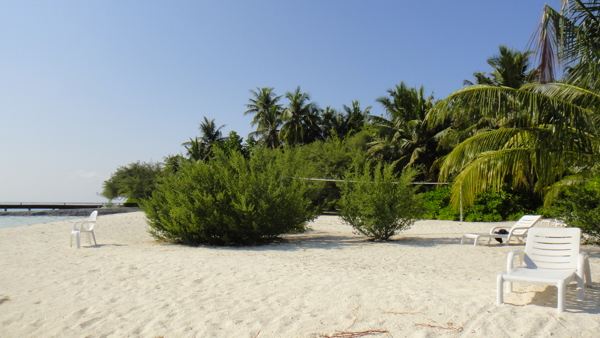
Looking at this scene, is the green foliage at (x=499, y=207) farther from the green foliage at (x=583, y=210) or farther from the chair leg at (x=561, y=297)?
the chair leg at (x=561, y=297)

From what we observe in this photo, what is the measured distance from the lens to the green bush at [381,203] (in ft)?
36.9

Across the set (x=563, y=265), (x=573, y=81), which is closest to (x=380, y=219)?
(x=573, y=81)

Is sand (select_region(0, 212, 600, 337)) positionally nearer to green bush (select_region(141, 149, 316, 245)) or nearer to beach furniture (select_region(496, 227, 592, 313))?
beach furniture (select_region(496, 227, 592, 313))

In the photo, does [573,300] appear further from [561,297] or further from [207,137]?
[207,137]

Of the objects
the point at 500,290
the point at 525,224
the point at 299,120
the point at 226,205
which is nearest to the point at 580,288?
the point at 500,290

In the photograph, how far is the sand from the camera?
4.38 m

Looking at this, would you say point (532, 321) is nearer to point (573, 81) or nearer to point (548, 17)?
point (548, 17)

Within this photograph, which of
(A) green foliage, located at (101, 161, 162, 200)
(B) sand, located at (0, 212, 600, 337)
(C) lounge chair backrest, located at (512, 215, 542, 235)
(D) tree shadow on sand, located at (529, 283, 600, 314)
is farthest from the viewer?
(A) green foliage, located at (101, 161, 162, 200)

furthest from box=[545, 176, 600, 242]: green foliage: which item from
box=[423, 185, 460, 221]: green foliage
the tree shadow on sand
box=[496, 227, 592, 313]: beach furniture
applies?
box=[423, 185, 460, 221]: green foliage

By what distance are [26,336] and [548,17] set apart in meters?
8.98

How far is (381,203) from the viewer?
36.8 feet

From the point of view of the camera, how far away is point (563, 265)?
5.49 m

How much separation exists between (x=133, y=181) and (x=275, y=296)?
35230mm

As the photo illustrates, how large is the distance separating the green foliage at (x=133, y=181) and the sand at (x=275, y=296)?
29.0 meters
